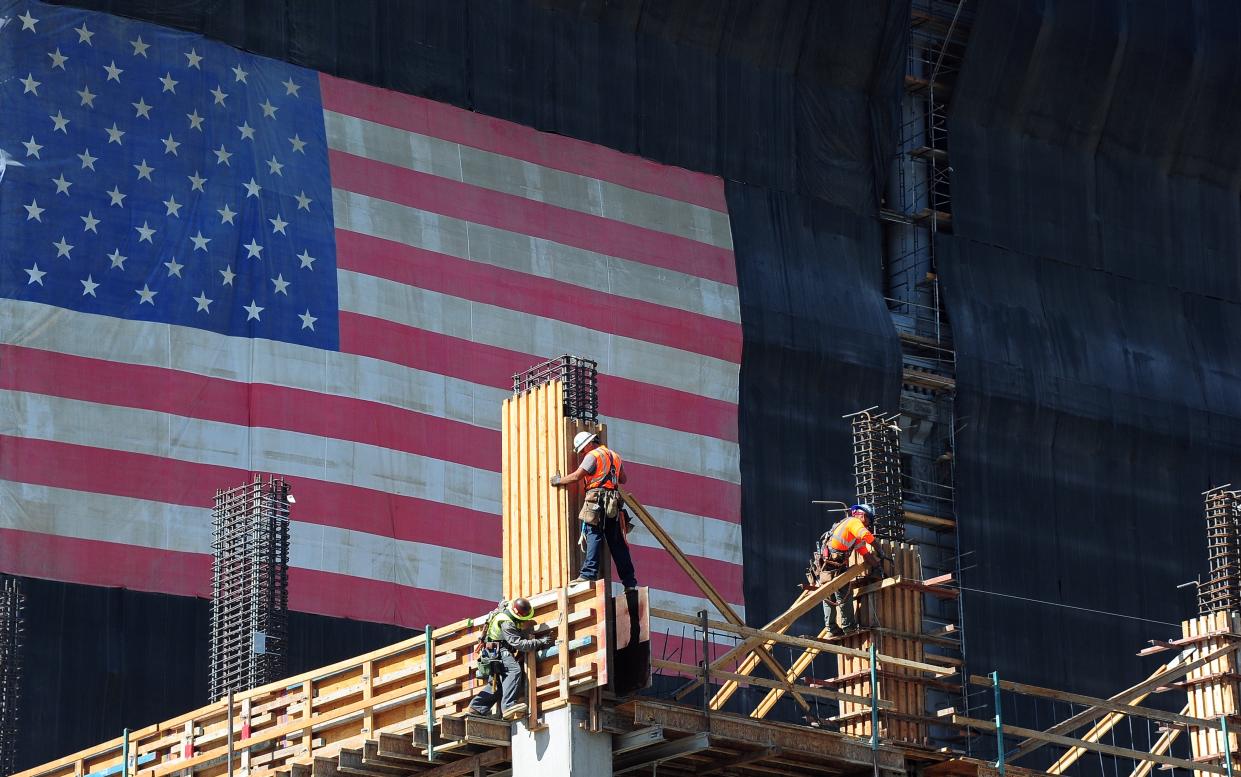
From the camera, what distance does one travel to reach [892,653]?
1337 inches

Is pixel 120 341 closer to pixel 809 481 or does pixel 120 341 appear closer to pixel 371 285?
pixel 371 285

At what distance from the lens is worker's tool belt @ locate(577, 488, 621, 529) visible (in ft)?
97.7

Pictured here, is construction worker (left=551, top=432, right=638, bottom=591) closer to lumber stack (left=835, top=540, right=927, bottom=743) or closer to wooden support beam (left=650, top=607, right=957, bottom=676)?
wooden support beam (left=650, top=607, right=957, bottom=676)

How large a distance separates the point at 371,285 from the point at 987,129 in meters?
18.9

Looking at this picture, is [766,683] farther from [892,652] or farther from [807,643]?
[892,652]

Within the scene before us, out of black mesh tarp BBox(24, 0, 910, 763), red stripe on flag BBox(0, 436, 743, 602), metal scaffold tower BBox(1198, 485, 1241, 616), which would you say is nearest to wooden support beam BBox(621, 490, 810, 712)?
metal scaffold tower BBox(1198, 485, 1241, 616)

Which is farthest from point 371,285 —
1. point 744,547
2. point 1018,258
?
point 1018,258

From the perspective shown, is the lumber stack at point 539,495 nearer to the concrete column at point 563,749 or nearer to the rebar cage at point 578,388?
the rebar cage at point 578,388

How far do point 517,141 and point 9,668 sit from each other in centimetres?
1733

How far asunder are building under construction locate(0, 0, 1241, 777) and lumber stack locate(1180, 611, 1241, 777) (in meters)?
A: 0.07

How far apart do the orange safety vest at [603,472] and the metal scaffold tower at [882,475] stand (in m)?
7.54

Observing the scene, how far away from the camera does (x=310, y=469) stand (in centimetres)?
5075

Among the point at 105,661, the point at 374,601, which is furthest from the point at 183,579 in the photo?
the point at 374,601

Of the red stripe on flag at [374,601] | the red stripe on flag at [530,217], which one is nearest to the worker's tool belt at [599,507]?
the red stripe on flag at [374,601]
